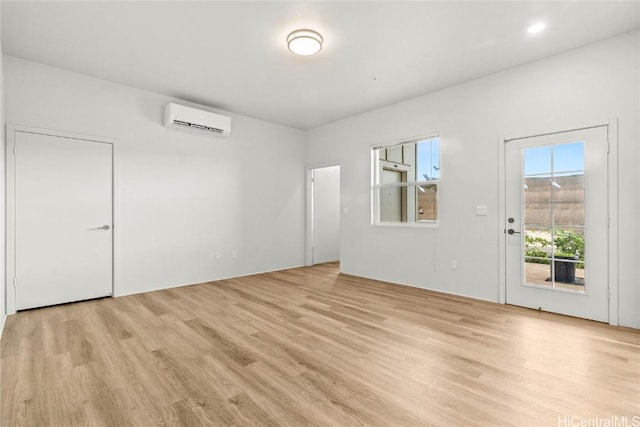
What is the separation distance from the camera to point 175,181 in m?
4.79

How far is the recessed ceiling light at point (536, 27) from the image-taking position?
2883mm

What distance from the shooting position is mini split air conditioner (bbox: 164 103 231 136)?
4.48 meters

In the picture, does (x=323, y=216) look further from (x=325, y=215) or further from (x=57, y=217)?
(x=57, y=217)

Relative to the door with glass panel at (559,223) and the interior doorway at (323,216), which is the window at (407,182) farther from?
the interior doorway at (323,216)

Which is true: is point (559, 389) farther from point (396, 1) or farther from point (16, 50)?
point (16, 50)

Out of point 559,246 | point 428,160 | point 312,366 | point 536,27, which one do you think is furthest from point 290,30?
point 559,246

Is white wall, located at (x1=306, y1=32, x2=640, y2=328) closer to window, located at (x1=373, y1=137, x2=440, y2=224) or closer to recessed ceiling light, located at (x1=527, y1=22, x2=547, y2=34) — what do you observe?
window, located at (x1=373, y1=137, x2=440, y2=224)

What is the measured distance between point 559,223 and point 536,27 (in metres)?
2.08

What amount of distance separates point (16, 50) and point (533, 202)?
617 centimetres

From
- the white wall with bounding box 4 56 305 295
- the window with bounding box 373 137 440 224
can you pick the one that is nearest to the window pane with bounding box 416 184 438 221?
the window with bounding box 373 137 440 224

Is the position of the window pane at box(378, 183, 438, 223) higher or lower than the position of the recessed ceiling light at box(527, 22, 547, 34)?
lower

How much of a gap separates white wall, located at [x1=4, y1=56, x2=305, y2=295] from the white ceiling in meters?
0.33

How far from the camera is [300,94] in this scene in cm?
461

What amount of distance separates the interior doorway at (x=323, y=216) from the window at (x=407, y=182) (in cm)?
147
